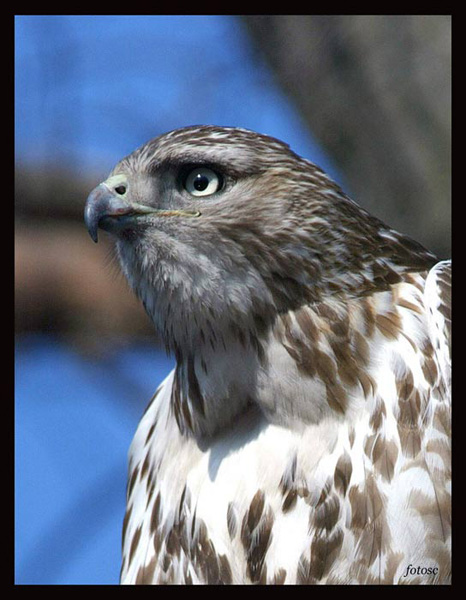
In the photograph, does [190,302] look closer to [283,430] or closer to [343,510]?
[283,430]

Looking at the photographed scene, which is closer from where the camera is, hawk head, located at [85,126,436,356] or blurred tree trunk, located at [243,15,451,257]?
hawk head, located at [85,126,436,356]

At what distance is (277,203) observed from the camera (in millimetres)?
3051

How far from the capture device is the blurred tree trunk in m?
4.45

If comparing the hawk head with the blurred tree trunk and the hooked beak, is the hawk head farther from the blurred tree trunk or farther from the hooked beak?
the blurred tree trunk

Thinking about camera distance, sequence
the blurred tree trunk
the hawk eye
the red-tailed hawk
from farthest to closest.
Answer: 1. the blurred tree trunk
2. the hawk eye
3. the red-tailed hawk

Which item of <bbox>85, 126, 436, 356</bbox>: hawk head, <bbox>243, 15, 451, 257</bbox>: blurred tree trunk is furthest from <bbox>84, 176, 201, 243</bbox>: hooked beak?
<bbox>243, 15, 451, 257</bbox>: blurred tree trunk

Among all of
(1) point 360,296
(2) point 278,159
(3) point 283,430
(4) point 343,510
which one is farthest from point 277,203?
(4) point 343,510

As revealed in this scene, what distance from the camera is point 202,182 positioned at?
9.91 feet

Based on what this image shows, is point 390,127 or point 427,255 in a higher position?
point 390,127

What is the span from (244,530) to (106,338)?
2.19 meters

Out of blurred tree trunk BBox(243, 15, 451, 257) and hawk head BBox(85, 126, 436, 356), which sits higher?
blurred tree trunk BBox(243, 15, 451, 257)

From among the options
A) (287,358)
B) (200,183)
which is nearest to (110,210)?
(200,183)

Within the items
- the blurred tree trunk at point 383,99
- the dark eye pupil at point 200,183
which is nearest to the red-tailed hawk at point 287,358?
the dark eye pupil at point 200,183

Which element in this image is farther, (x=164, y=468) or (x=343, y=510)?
(x=164, y=468)
